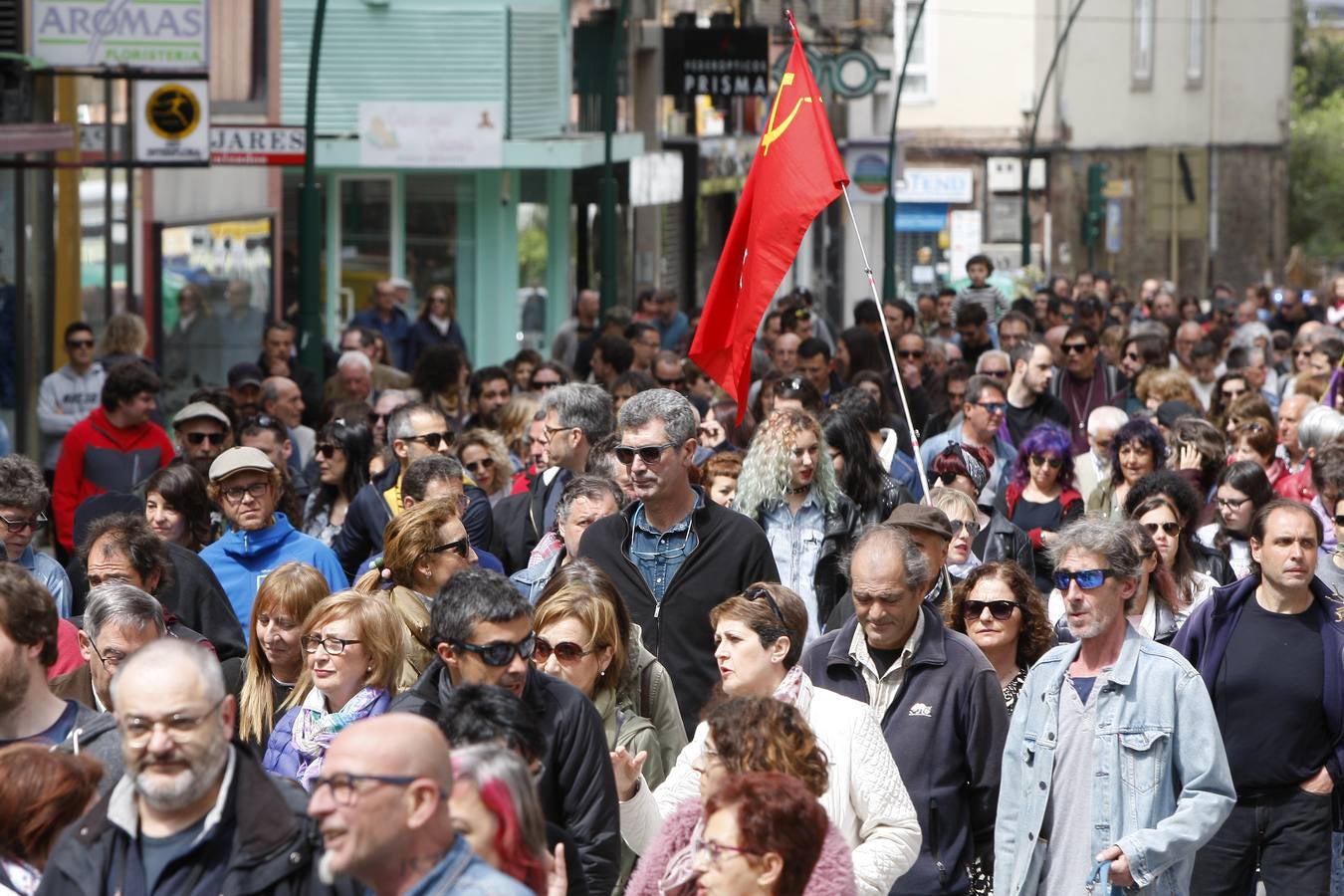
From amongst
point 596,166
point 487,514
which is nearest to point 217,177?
point 596,166

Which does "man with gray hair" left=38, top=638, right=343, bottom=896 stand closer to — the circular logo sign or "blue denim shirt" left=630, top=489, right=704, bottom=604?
"blue denim shirt" left=630, top=489, right=704, bottom=604

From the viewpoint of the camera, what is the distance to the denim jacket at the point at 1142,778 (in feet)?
20.1

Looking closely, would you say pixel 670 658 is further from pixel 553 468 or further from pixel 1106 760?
pixel 553 468

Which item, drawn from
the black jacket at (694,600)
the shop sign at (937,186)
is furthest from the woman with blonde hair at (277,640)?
the shop sign at (937,186)

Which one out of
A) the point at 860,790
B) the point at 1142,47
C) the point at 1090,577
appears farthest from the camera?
the point at 1142,47

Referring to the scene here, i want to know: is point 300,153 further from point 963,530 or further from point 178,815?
point 178,815

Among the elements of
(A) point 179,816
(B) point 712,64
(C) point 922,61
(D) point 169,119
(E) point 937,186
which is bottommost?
(A) point 179,816

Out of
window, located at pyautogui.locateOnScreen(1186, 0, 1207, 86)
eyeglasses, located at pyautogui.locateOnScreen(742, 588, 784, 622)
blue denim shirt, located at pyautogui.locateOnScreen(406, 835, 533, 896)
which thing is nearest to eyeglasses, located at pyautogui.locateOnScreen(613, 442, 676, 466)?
eyeglasses, located at pyautogui.locateOnScreen(742, 588, 784, 622)

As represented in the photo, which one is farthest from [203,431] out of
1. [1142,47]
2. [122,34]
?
[1142,47]

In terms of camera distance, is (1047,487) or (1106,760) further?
(1047,487)

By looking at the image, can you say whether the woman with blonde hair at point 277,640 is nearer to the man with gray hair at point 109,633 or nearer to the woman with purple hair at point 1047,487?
the man with gray hair at point 109,633

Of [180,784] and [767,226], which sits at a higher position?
[767,226]

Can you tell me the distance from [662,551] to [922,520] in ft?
2.98

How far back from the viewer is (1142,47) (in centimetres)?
6281
